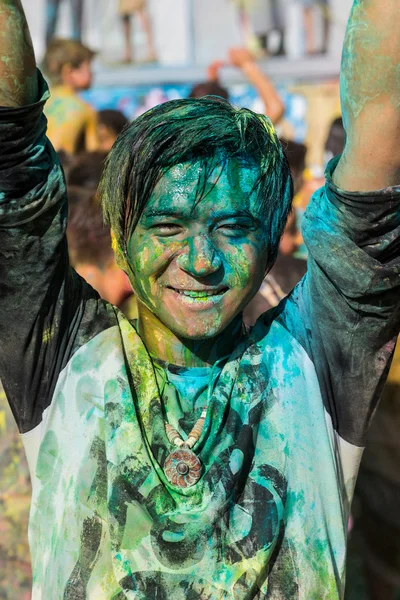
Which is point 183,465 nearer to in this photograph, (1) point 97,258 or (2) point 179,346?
(2) point 179,346

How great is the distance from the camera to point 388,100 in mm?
1754

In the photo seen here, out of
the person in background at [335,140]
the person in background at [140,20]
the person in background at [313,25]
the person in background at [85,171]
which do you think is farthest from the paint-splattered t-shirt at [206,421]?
the person in background at [140,20]

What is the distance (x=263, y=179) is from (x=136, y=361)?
1.55 ft

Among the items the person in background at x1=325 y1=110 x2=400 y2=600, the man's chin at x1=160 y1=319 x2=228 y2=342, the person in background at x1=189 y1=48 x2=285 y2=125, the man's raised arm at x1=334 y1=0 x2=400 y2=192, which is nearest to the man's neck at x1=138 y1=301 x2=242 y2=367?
the man's chin at x1=160 y1=319 x2=228 y2=342

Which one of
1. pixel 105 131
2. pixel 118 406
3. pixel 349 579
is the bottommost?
pixel 349 579

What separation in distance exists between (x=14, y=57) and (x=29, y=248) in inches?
14.4

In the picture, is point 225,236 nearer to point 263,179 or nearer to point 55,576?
point 263,179

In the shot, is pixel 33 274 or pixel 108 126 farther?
pixel 108 126

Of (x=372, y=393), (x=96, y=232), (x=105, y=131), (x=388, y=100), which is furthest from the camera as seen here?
(x=105, y=131)

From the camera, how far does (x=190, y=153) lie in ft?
6.34

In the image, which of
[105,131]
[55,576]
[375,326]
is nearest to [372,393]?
[375,326]

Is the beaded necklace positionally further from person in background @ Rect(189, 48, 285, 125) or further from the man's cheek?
person in background @ Rect(189, 48, 285, 125)

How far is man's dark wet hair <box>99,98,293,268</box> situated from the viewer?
6.29ft

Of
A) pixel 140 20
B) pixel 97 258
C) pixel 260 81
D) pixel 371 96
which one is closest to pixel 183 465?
pixel 371 96
